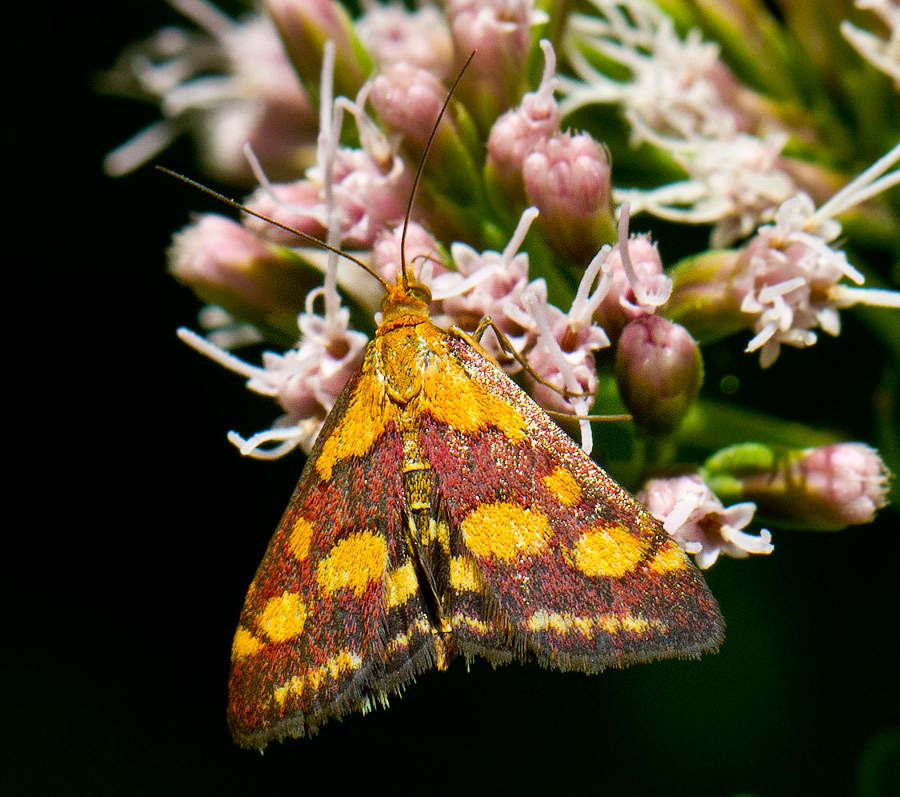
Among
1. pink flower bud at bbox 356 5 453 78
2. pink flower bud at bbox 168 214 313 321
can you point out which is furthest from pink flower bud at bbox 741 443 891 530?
pink flower bud at bbox 356 5 453 78

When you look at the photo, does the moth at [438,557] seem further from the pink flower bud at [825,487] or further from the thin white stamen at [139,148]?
the thin white stamen at [139,148]

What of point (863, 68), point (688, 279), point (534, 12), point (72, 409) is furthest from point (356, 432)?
point (863, 68)

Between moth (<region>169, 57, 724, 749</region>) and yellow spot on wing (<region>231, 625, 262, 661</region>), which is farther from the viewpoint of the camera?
yellow spot on wing (<region>231, 625, 262, 661</region>)

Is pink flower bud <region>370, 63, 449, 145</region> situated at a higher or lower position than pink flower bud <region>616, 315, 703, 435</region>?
higher

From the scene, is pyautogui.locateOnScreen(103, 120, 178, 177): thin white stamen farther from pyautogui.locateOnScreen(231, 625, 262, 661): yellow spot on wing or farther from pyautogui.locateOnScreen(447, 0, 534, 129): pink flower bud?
pyautogui.locateOnScreen(231, 625, 262, 661): yellow spot on wing

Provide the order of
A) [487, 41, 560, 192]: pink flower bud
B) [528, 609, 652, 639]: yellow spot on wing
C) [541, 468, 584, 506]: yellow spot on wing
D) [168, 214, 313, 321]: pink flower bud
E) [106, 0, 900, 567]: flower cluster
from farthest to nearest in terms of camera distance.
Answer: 1. [168, 214, 313, 321]: pink flower bud
2. [487, 41, 560, 192]: pink flower bud
3. [106, 0, 900, 567]: flower cluster
4. [541, 468, 584, 506]: yellow spot on wing
5. [528, 609, 652, 639]: yellow spot on wing

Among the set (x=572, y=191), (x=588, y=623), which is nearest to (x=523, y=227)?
(x=572, y=191)

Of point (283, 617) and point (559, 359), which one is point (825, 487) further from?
point (283, 617)
